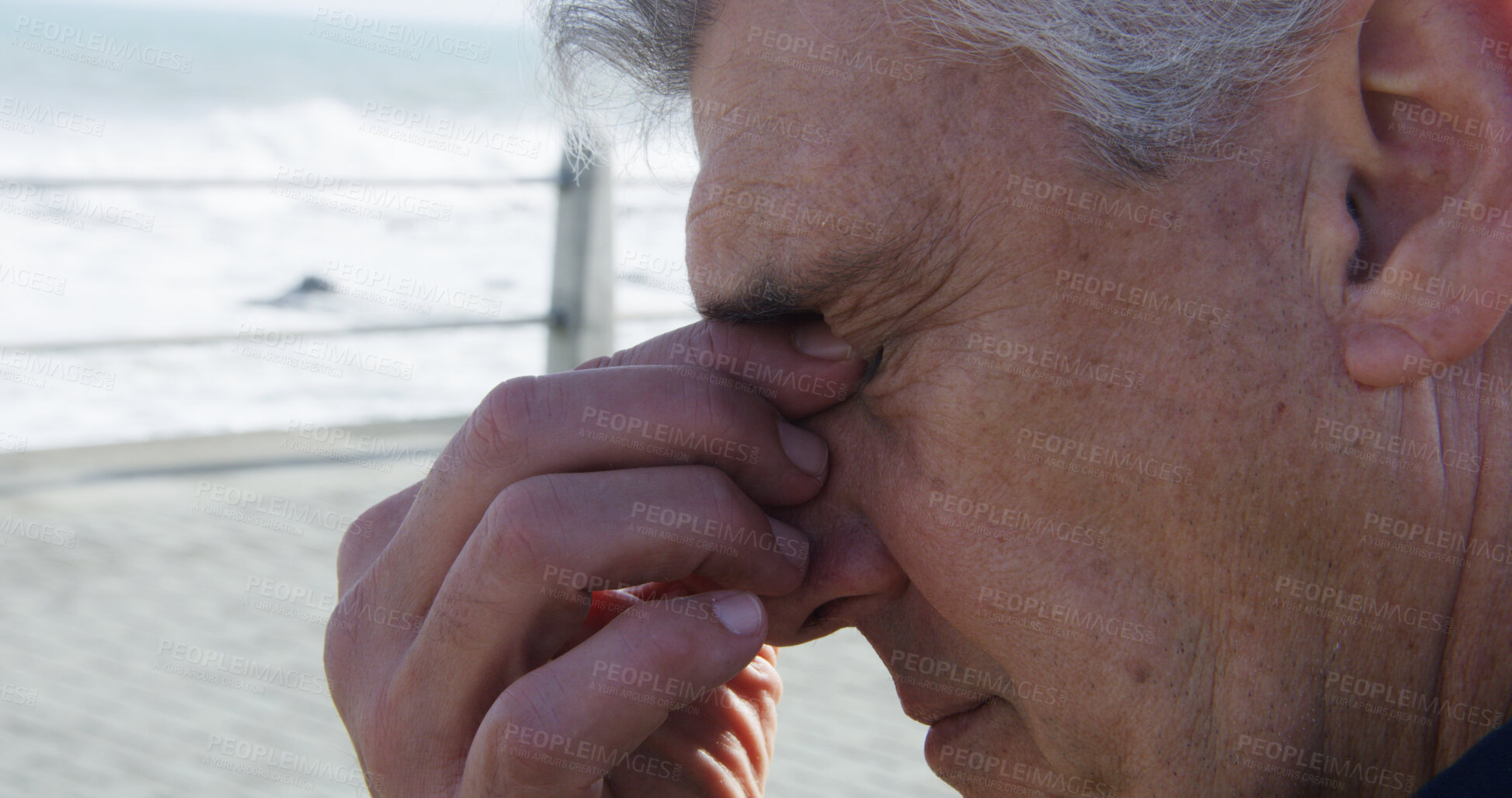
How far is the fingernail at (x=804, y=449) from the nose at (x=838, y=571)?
48mm

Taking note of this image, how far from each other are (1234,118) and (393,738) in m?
1.29

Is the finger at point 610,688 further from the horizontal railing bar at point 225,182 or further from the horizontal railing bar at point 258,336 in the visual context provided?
the horizontal railing bar at point 225,182

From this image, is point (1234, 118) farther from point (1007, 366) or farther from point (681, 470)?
point (681, 470)

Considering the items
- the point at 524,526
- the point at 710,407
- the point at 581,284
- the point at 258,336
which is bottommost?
the point at 258,336

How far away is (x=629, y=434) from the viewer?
1.50 m

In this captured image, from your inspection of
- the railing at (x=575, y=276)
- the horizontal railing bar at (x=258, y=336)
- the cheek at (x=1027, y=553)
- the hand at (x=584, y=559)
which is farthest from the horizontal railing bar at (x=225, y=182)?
the cheek at (x=1027, y=553)

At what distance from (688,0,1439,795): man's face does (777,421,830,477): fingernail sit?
7 cm

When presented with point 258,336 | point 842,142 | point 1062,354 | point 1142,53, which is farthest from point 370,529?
point 258,336

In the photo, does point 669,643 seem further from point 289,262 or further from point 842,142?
point 289,262

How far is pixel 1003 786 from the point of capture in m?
1.61

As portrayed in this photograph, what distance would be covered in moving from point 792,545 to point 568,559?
29 cm

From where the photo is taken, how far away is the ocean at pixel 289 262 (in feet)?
16.2

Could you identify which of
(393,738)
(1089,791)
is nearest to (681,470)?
(393,738)

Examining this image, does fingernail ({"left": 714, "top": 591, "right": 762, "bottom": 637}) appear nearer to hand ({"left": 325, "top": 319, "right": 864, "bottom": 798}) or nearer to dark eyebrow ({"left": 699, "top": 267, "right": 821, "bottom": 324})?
hand ({"left": 325, "top": 319, "right": 864, "bottom": 798})
